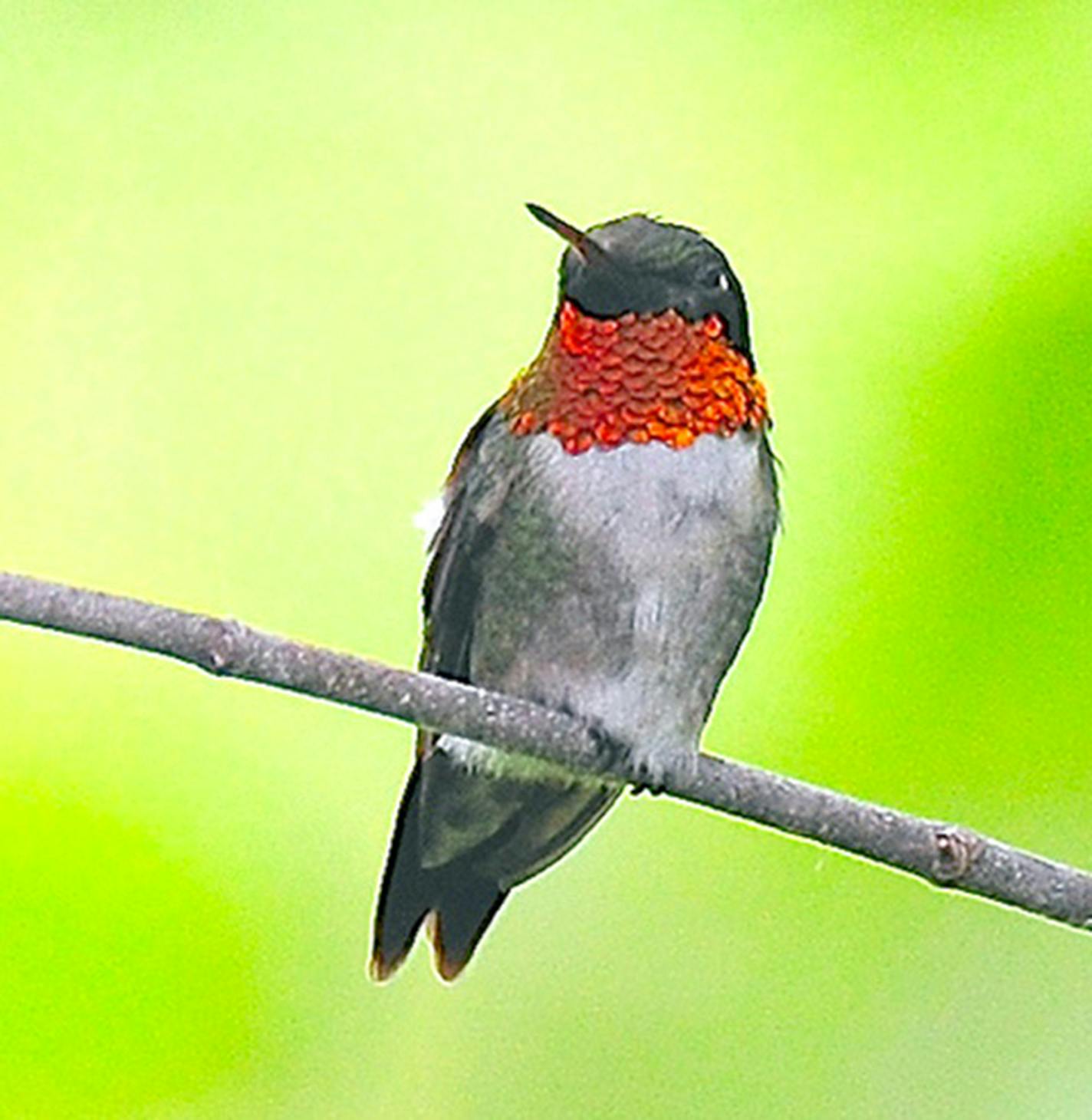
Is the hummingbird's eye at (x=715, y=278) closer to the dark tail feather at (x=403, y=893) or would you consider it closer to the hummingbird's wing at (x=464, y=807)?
the hummingbird's wing at (x=464, y=807)

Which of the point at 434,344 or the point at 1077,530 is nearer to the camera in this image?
the point at 1077,530

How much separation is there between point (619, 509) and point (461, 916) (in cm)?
52

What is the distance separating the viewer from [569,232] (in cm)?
193

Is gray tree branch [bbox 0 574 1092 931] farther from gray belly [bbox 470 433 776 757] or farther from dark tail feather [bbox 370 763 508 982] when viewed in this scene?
gray belly [bbox 470 433 776 757]

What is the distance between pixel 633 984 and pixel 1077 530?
0.65 meters

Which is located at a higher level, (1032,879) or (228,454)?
(228,454)

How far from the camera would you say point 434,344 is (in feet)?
6.16

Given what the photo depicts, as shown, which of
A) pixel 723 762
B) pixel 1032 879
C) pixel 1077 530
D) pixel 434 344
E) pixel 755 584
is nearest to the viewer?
pixel 1077 530

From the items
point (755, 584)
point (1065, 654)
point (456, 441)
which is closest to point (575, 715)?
point (755, 584)

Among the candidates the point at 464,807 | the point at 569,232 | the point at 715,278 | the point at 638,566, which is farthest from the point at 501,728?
the point at 464,807

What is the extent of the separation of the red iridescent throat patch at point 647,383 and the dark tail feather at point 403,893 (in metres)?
0.45

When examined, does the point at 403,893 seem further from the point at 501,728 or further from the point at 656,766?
the point at 501,728

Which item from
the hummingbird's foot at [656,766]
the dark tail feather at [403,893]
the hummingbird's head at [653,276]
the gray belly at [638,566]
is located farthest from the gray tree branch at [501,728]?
the hummingbird's head at [653,276]

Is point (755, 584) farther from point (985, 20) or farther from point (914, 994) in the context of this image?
point (985, 20)
